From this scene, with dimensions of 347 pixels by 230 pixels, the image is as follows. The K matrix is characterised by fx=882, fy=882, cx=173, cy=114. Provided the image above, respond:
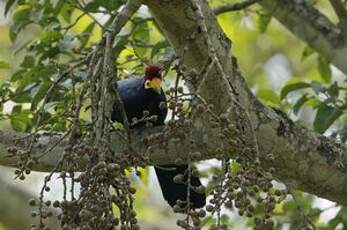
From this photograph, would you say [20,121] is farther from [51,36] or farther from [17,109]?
[51,36]

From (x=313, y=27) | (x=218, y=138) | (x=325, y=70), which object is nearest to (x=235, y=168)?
(x=218, y=138)

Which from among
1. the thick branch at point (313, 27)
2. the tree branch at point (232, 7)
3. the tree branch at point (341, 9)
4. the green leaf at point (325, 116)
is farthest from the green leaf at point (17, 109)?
the tree branch at point (341, 9)

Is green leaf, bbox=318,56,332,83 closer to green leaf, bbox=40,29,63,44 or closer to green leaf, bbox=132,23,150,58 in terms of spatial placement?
green leaf, bbox=132,23,150,58

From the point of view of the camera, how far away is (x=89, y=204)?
4.61ft

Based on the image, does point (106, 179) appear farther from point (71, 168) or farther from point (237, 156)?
point (237, 156)

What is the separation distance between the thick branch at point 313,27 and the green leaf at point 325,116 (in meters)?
0.30

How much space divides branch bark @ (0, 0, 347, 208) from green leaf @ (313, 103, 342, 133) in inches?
11.5

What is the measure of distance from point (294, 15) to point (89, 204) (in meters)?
1.84

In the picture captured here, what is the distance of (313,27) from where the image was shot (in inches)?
121

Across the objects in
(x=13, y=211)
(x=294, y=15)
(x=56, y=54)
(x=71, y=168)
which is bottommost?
(x=71, y=168)

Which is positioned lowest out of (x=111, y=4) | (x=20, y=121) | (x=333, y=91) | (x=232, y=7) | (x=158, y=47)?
(x=20, y=121)

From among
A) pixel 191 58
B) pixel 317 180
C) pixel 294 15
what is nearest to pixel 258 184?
pixel 191 58

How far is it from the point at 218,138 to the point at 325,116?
0.94 m

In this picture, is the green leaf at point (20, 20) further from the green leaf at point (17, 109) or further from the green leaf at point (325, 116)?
the green leaf at point (325, 116)
